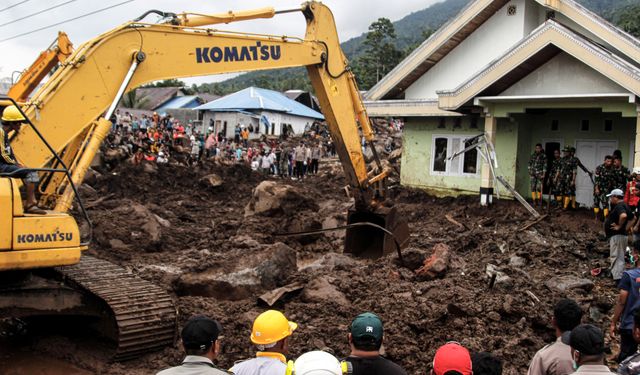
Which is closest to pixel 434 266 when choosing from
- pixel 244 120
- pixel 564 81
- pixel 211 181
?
pixel 564 81

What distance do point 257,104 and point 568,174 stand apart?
1275 inches

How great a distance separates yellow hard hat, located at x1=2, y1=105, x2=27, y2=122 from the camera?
618cm

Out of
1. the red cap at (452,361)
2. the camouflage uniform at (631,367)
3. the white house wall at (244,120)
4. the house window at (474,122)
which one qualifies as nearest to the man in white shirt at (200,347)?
the red cap at (452,361)

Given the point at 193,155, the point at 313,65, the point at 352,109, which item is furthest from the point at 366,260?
the point at 193,155

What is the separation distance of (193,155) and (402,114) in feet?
39.9

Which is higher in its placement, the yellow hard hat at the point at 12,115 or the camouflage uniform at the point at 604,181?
the yellow hard hat at the point at 12,115

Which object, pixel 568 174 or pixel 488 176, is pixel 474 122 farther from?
pixel 568 174

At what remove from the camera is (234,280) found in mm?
9133

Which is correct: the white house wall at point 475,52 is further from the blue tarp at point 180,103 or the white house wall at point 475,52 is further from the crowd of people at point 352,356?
the blue tarp at point 180,103

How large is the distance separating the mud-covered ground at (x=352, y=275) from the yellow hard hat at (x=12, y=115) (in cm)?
278

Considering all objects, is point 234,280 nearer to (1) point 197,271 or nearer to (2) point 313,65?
(1) point 197,271

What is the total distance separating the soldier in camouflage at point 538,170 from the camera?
52.1 feet

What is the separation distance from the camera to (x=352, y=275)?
9.69m

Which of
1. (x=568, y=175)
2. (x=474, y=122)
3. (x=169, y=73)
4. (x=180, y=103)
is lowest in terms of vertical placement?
(x=568, y=175)
